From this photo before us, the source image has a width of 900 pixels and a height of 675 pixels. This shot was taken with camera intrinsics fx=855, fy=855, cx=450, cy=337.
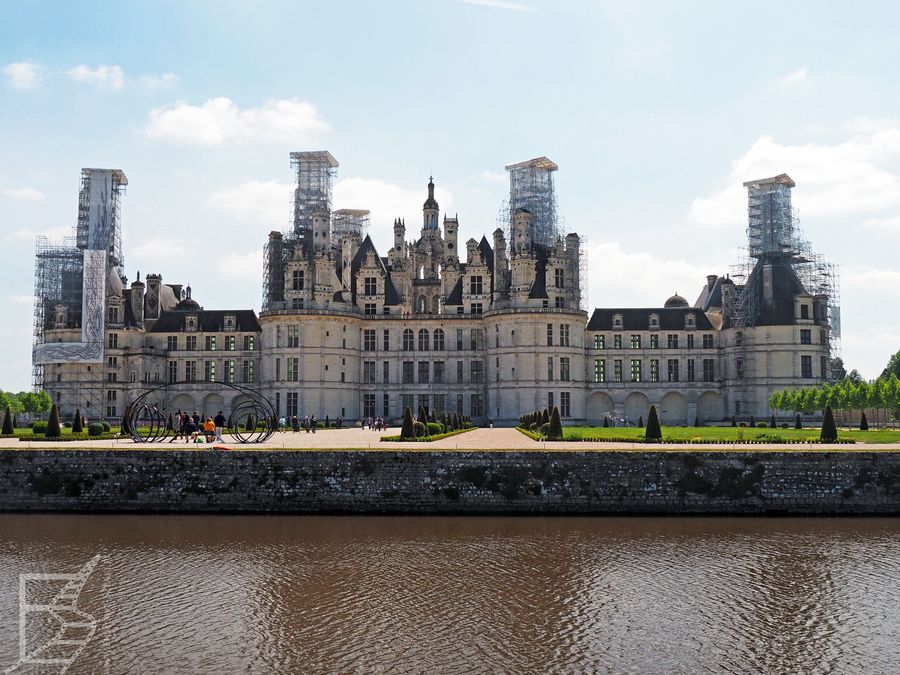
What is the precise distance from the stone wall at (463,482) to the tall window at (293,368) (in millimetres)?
38833

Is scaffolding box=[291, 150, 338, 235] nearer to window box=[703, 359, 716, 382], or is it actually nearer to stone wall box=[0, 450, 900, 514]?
window box=[703, 359, 716, 382]

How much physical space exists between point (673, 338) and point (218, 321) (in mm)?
43696

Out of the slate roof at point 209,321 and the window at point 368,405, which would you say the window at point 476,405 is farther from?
the slate roof at point 209,321

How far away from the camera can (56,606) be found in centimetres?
2145

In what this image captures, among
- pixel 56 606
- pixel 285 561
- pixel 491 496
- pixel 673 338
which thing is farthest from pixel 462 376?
pixel 56 606

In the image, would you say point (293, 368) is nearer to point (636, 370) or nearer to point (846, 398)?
point (636, 370)

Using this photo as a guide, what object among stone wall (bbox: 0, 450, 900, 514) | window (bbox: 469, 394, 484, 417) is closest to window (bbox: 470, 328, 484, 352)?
window (bbox: 469, 394, 484, 417)

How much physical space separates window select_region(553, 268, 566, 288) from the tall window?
2403 centimetres

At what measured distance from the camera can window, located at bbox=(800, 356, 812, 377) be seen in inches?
2945

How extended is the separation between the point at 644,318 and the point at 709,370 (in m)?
7.71

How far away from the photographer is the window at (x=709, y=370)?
7988 cm

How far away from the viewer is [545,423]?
183 ft

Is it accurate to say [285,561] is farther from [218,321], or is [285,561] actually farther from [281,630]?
[218,321]

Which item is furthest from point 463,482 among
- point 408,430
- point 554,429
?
point 554,429
